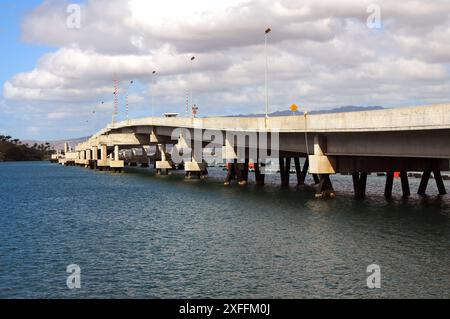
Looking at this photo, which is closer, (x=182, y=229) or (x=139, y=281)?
(x=139, y=281)

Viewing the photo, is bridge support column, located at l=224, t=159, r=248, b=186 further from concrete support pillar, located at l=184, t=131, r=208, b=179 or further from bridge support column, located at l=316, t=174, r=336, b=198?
bridge support column, located at l=316, t=174, r=336, b=198

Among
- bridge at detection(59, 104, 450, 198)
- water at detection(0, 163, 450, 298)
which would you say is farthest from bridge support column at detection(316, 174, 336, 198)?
Result: water at detection(0, 163, 450, 298)

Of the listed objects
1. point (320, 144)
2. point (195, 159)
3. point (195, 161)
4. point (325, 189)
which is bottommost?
point (325, 189)

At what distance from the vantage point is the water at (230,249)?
27312 mm

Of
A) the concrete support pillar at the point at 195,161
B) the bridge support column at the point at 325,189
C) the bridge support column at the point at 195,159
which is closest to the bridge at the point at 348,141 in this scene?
the bridge support column at the point at 325,189

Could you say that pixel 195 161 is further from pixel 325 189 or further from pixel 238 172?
pixel 325 189

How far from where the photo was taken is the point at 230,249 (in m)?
36.6

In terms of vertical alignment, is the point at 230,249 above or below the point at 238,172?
below

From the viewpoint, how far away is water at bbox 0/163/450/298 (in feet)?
89.6

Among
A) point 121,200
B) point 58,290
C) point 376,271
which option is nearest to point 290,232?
point 376,271

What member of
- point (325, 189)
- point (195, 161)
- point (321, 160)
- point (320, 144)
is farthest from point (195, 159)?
point (320, 144)

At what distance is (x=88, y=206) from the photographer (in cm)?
6569
